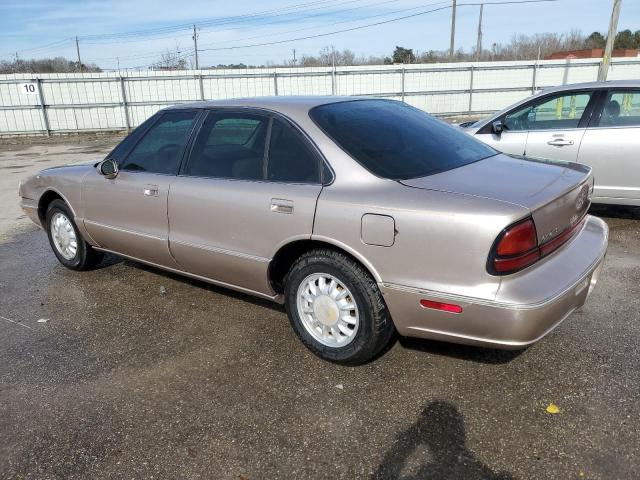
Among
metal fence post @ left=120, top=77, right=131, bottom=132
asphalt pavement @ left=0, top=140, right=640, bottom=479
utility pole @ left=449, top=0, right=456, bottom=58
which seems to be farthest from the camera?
utility pole @ left=449, top=0, right=456, bottom=58

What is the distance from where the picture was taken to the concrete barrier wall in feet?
64.0

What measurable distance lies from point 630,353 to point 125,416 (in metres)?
3.02

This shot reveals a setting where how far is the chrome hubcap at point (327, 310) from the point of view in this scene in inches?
124

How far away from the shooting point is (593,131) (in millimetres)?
5855

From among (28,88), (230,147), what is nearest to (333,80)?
(28,88)

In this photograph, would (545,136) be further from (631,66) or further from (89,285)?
(631,66)

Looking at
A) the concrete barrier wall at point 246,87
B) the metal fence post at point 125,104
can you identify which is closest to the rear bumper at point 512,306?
the concrete barrier wall at point 246,87

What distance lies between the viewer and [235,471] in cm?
245

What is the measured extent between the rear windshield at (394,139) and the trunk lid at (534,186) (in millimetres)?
139

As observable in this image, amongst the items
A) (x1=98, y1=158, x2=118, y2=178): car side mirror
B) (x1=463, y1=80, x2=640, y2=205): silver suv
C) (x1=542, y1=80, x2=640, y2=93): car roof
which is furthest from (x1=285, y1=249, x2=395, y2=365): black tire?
(x1=542, y1=80, x2=640, y2=93): car roof

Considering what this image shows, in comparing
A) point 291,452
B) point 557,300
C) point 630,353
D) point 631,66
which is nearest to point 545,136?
point 630,353

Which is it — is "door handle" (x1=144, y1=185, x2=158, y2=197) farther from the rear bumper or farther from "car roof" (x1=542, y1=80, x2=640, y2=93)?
"car roof" (x1=542, y1=80, x2=640, y2=93)

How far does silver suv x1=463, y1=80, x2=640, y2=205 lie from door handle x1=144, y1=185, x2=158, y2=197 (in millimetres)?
4203

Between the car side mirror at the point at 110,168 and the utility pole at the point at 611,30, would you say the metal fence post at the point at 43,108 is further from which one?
the utility pole at the point at 611,30
